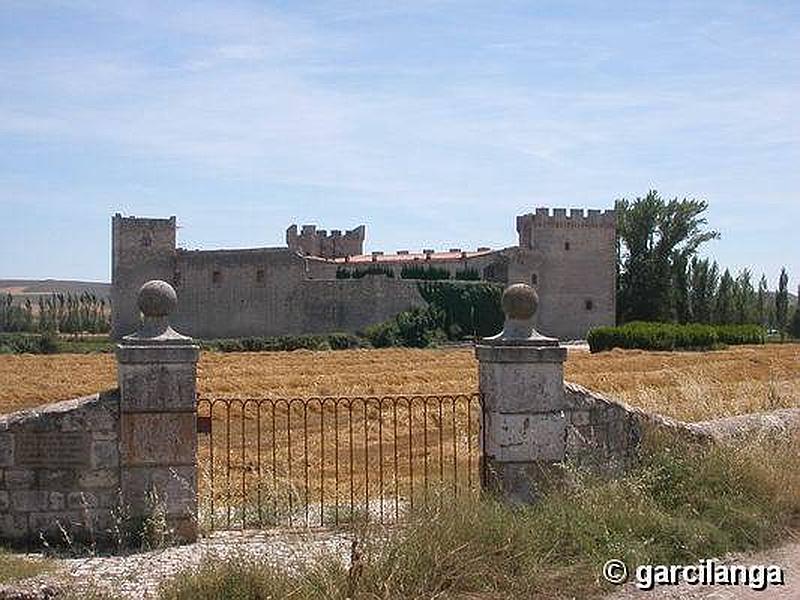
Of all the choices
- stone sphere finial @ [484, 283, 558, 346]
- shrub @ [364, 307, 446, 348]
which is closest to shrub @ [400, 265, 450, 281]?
shrub @ [364, 307, 446, 348]

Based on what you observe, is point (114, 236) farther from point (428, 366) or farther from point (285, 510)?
point (285, 510)

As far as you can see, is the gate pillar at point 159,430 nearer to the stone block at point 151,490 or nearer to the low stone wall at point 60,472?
the stone block at point 151,490

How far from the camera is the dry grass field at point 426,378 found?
51.1 ft

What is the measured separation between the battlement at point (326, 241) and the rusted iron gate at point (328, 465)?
46289 millimetres

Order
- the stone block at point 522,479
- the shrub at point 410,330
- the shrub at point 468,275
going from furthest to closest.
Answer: the shrub at point 468,275 < the shrub at point 410,330 < the stone block at point 522,479

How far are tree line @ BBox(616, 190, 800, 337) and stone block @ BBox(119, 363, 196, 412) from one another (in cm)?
5570

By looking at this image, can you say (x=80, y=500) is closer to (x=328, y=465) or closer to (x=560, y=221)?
(x=328, y=465)

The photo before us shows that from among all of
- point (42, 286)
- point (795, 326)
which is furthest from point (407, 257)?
point (42, 286)

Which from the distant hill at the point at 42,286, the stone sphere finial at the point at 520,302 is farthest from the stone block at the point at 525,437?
the distant hill at the point at 42,286

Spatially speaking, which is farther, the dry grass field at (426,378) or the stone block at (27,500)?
the dry grass field at (426,378)

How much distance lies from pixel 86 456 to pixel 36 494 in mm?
455

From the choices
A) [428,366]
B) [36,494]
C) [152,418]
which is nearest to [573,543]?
[152,418]

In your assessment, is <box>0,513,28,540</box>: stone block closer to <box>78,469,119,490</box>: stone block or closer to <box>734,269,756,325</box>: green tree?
<box>78,469,119,490</box>: stone block

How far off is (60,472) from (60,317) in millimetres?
73616
